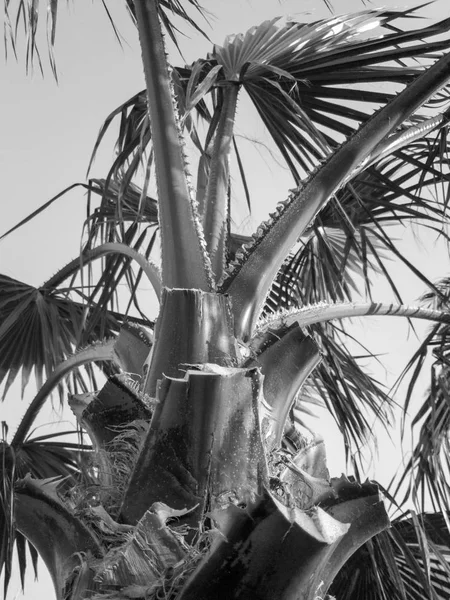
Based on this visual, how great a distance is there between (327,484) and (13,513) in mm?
923

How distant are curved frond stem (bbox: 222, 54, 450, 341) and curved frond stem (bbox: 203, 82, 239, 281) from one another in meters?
0.25

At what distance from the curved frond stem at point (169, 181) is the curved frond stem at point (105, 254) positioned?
1.02 feet

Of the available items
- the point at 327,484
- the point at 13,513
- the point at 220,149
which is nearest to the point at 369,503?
the point at 327,484

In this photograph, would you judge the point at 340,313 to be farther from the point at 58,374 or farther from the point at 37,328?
the point at 37,328

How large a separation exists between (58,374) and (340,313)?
1313mm

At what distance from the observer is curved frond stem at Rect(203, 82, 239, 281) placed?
2.75 meters

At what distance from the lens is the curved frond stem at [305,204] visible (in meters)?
2.42

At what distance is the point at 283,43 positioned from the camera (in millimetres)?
3531

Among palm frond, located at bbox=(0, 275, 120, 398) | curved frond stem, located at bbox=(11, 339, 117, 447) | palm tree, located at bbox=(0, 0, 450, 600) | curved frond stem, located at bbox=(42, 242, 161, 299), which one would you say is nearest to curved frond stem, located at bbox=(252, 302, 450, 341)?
palm tree, located at bbox=(0, 0, 450, 600)

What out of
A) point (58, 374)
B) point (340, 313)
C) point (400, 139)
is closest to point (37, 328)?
point (58, 374)

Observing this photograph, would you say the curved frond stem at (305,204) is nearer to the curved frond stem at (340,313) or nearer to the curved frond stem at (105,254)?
the curved frond stem at (340,313)

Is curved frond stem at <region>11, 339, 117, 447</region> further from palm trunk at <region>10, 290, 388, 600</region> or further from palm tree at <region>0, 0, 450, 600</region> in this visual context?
palm trunk at <region>10, 290, 388, 600</region>

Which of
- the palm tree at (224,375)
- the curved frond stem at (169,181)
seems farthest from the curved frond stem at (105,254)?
the curved frond stem at (169,181)

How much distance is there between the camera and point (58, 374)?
3473mm
